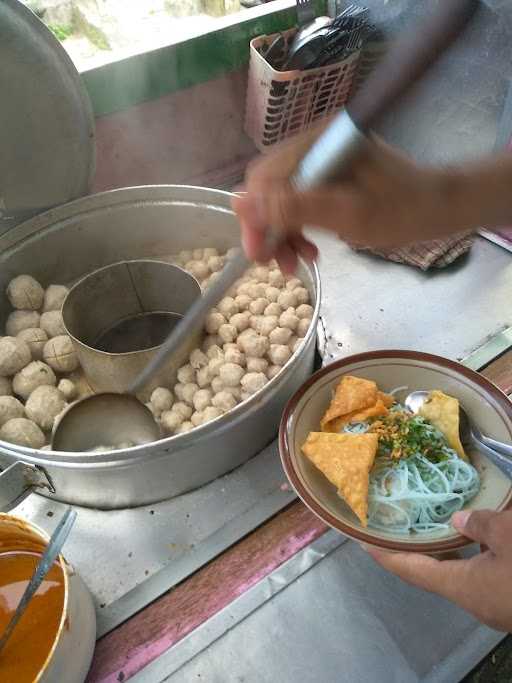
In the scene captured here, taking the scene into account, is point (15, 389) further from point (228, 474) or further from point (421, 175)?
point (421, 175)

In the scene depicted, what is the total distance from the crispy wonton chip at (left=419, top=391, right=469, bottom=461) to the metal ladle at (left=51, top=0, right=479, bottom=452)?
1.58 ft

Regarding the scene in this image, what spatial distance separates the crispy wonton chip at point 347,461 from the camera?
0.96 meters

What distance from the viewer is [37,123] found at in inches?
55.2

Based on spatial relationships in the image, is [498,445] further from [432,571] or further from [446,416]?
[432,571]

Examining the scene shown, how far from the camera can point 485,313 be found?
4.91 feet

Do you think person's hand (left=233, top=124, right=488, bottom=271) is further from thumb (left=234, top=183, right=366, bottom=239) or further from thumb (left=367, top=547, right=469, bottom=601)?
thumb (left=367, top=547, right=469, bottom=601)

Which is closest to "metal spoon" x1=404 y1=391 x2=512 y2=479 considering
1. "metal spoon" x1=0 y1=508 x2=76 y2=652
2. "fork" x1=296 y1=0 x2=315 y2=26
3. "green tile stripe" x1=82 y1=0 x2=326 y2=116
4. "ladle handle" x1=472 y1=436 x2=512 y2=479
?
"ladle handle" x1=472 y1=436 x2=512 y2=479

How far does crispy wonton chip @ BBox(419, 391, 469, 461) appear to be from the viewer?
3.43 ft

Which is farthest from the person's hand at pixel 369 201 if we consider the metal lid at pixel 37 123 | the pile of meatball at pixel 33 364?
the metal lid at pixel 37 123

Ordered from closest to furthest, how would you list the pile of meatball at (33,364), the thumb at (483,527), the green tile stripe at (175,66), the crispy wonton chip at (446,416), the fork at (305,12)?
the thumb at (483,527) < the crispy wonton chip at (446,416) < the pile of meatball at (33,364) < the green tile stripe at (175,66) < the fork at (305,12)

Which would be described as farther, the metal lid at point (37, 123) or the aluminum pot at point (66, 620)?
the metal lid at point (37, 123)

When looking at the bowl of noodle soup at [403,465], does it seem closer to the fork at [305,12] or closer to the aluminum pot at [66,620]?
the aluminum pot at [66,620]

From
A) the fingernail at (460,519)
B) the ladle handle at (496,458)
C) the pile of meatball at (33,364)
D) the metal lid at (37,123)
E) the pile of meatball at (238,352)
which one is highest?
the metal lid at (37,123)

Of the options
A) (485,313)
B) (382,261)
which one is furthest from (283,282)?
(485,313)
